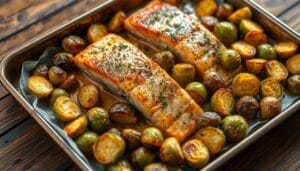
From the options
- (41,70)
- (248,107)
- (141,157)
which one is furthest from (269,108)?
(41,70)

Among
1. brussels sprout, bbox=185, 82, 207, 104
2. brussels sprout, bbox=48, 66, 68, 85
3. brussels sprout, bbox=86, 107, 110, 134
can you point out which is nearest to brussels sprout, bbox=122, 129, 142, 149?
brussels sprout, bbox=86, 107, 110, 134

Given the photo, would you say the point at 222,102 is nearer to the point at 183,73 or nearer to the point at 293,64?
the point at 183,73

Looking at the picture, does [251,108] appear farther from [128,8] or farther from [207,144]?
[128,8]

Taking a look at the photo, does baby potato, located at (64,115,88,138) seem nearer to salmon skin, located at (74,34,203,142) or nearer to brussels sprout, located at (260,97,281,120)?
salmon skin, located at (74,34,203,142)

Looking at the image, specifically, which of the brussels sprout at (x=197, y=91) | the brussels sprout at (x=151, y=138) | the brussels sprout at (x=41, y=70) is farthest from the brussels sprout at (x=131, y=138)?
the brussels sprout at (x=41, y=70)

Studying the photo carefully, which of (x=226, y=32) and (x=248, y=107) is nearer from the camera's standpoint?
(x=248, y=107)

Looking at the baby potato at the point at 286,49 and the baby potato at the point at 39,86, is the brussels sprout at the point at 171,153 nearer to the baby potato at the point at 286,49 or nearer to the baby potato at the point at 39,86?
the baby potato at the point at 39,86

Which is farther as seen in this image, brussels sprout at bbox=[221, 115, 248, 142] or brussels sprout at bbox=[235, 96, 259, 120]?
brussels sprout at bbox=[235, 96, 259, 120]
